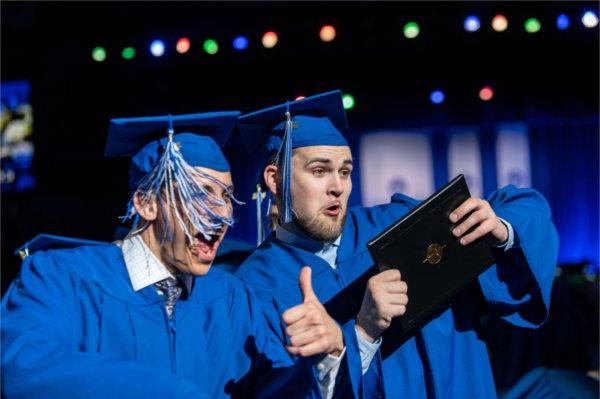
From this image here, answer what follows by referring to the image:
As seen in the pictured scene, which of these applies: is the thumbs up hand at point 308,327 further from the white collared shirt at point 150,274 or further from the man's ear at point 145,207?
the man's ear at point 145,207

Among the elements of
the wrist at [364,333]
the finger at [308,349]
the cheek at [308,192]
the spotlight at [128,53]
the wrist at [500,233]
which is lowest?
the wrist at [364,333]

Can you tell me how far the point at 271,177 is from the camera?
3.27 meters

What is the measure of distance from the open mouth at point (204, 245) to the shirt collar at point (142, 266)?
10 cm

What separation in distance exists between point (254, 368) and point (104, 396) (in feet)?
1.94

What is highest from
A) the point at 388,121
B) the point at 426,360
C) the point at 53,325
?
the point at 388,121

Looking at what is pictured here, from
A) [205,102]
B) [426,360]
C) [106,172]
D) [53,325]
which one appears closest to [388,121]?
[205,102]

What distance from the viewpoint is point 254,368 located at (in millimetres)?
2707

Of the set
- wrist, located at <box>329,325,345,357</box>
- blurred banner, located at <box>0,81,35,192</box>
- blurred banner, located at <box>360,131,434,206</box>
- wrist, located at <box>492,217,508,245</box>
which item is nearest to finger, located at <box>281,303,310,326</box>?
wrist, located at <box>329,325,345,357</box>

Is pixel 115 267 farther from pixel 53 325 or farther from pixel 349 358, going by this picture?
pixel 349 358

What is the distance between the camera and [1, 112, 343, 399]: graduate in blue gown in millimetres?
2238

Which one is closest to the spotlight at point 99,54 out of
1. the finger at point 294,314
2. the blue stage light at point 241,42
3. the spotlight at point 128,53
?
the spotlight at point 128,53

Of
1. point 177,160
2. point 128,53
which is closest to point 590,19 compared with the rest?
point 128,53

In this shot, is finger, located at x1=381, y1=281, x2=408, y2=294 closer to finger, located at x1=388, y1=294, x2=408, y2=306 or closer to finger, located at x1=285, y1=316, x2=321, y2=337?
finger, located at x1=388, y1=294, x2=408, y2=306

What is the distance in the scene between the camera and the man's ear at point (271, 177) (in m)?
3.25
